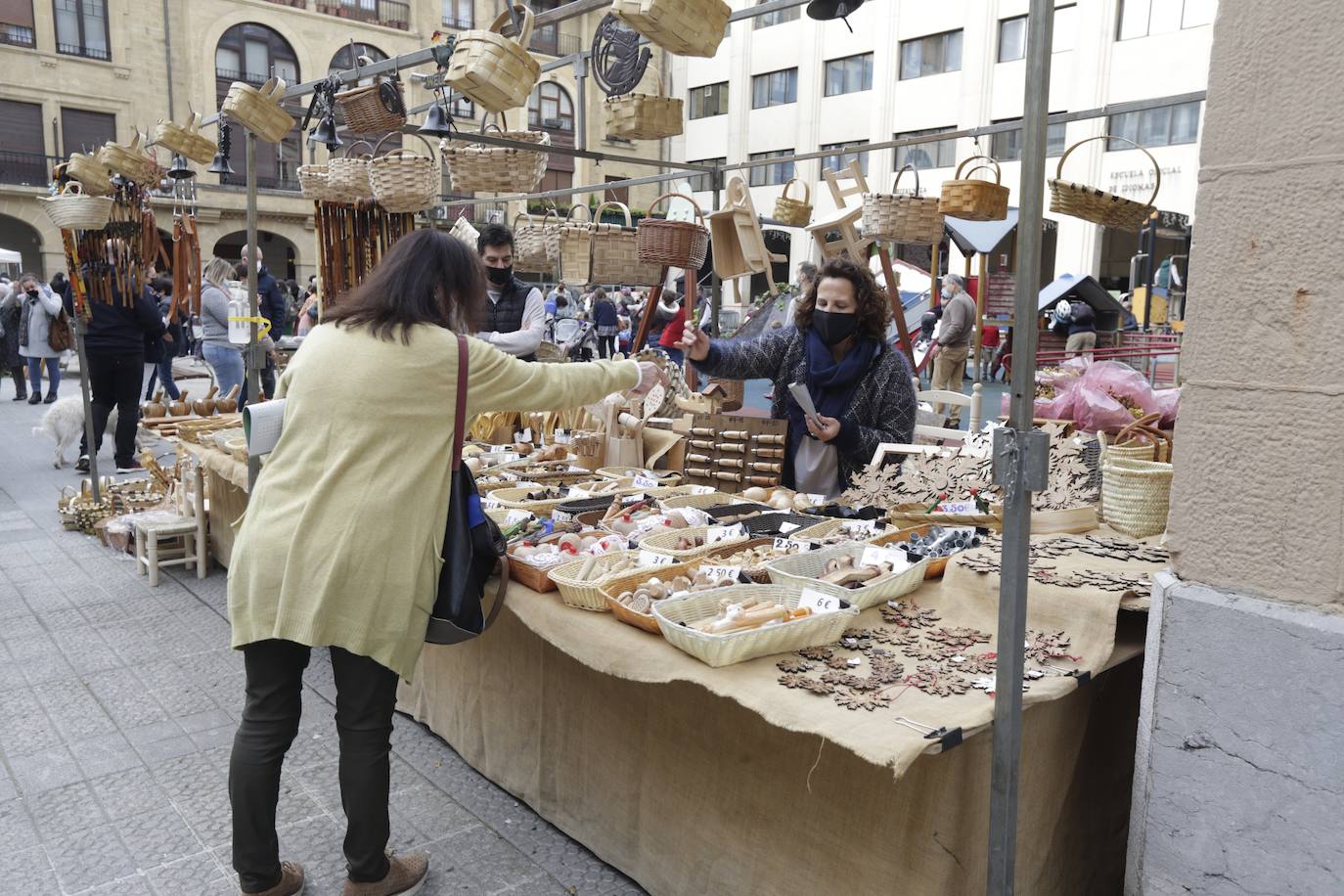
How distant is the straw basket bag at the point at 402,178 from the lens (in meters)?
4.69

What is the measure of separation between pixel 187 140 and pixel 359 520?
16.4 ft

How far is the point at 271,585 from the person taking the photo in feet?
7.10

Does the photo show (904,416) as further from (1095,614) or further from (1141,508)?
(1095,614)

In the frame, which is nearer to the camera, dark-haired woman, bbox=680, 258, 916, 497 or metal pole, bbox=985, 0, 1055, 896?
metal pole, bbox=985, 0, 1055, 896

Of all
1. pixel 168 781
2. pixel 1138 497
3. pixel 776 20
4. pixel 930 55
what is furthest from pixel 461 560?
pixel 776 20

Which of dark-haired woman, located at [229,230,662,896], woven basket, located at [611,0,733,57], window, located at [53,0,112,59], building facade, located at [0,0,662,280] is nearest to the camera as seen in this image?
dark-haired woman, located at [229,230,662,896]

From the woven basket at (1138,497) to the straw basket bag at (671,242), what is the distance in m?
2.09

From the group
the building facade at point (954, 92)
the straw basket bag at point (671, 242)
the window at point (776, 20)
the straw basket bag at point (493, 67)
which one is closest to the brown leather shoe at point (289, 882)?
the straw basket bag at point (493, 67)

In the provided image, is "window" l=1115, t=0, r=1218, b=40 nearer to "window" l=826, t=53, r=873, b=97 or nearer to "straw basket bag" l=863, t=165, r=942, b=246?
"window" l=826, t=53, r=873, b=97

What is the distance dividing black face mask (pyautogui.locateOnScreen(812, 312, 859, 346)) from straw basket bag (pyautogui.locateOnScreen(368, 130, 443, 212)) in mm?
2307

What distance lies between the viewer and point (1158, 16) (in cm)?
1947

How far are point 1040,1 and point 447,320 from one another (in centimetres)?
140

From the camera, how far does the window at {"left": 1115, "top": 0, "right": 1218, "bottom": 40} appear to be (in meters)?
18.8

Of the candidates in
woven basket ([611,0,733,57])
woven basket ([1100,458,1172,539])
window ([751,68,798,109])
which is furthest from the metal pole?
window ([751,68,798,109])
